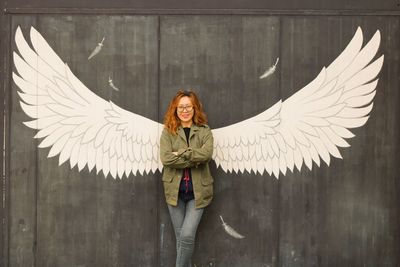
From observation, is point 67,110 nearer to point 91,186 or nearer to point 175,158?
point 91,186

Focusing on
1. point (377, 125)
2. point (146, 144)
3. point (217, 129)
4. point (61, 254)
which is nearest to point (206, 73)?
point (217, 129)

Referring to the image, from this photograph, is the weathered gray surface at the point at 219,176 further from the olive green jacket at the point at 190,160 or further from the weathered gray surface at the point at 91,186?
the olive green jacket at the point at 190,160

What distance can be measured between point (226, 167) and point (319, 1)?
81.5 inches

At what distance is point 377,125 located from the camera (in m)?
5.65

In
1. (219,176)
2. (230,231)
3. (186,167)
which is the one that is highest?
(186,167)

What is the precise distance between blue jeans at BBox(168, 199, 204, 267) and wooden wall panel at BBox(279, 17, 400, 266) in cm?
113

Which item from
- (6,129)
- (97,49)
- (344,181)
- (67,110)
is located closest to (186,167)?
(67,110)

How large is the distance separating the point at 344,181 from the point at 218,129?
4.89ft

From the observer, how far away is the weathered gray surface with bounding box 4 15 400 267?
5.61 meters

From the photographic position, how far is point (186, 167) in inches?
198

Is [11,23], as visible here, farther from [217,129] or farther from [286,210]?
[286,210]

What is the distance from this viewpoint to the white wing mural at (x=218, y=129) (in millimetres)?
5602

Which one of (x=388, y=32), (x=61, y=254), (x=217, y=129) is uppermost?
(x=388, y=32)

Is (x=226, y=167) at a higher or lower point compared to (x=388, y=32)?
lower
